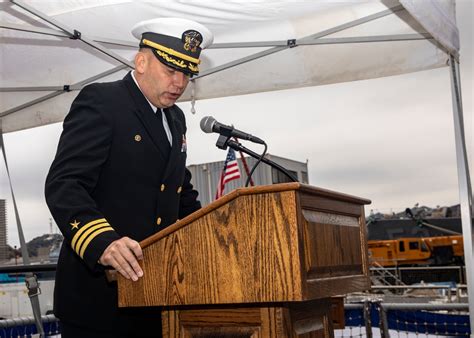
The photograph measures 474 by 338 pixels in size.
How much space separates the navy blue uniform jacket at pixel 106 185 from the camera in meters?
2.04

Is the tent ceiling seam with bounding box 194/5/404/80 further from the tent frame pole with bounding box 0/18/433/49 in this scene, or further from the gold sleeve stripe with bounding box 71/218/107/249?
the gold sleeve stripe with bounding box 71/218/107/249

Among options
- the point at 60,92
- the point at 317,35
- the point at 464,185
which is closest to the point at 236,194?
the point at 464,185

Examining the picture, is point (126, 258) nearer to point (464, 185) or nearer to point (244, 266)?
point (244, 266)

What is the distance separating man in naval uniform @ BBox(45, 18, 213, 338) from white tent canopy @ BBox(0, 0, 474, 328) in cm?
292

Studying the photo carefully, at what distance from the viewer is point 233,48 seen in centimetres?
616

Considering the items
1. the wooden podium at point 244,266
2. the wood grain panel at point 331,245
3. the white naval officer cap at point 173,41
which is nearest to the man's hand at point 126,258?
the wooden podium at point 244,266

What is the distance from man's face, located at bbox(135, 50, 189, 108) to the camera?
2.29m

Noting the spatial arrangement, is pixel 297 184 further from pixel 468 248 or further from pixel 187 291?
pixel 468 248

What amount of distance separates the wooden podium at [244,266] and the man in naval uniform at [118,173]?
0.23m

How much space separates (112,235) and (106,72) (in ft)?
14.9

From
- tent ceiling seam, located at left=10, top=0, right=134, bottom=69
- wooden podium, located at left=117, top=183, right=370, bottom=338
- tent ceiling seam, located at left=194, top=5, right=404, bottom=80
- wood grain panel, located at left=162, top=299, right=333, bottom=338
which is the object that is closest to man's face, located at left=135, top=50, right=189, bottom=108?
wooden podium, located at left=117, top=183, right=370, bottom=338

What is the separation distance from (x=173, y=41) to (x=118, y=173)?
0.49 metres

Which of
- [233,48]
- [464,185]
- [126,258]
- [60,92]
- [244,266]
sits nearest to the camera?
[244,266]

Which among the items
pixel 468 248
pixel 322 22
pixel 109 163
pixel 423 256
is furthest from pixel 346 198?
pixel 423 256
